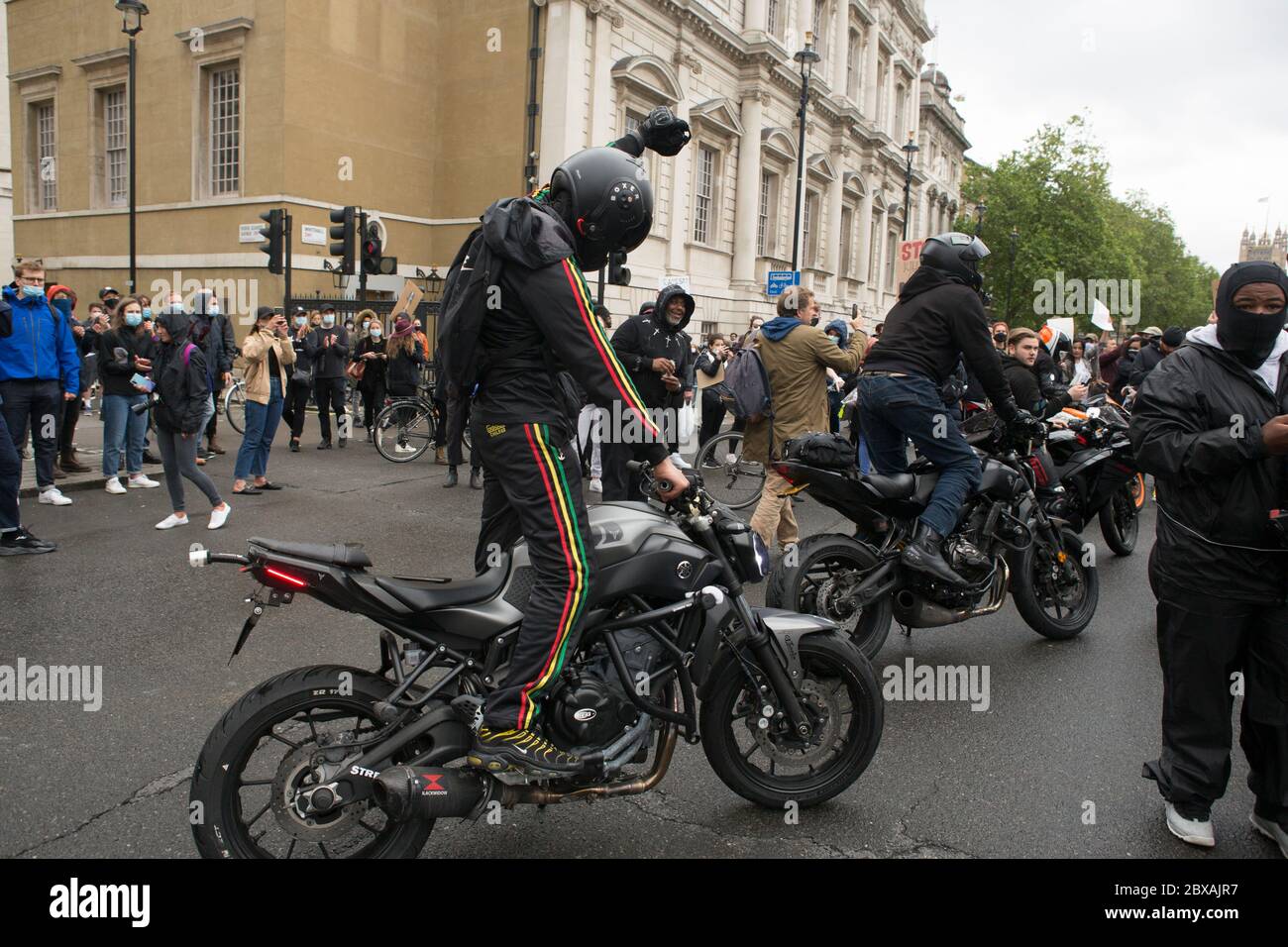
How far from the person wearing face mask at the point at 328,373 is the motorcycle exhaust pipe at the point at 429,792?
11123 millimetres

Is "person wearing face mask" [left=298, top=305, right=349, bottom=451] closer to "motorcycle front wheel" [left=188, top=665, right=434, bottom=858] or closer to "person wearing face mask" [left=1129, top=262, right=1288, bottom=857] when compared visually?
"motorcycle front wheel" [left=188, top=665, right=434, bottom=858]

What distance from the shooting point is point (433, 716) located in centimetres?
291

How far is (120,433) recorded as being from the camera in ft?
32.2

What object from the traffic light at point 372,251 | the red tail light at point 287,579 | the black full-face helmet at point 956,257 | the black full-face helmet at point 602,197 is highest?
the traffic light at point 372,251

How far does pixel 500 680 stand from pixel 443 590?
0.33 m

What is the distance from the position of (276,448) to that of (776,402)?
801 centimetres

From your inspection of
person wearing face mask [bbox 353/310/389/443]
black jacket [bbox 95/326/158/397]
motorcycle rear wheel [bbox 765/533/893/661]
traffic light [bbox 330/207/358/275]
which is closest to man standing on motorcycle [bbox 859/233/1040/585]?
motorcycle rear wheel [bbox 765/533/893/661]

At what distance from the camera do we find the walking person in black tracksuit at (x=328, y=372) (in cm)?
1314

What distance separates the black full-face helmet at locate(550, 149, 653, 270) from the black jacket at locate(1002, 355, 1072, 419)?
3403mm

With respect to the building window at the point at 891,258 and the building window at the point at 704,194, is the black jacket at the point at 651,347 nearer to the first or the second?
the building window at the point at 704,194

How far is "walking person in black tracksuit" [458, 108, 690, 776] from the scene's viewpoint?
2908 millimetres

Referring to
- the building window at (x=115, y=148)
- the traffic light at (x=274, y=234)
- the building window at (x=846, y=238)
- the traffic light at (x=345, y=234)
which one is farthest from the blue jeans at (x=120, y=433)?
the building window at (x=846, y=238)

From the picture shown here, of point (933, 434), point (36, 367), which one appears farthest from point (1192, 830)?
point (36, 367)

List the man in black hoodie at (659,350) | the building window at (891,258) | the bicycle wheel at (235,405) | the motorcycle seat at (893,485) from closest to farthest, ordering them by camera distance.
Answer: the motorcycle seat at (893,485), the man in black hoodie at (659,350), the bicycle wheel at (235,405), the building window at (891,258)
